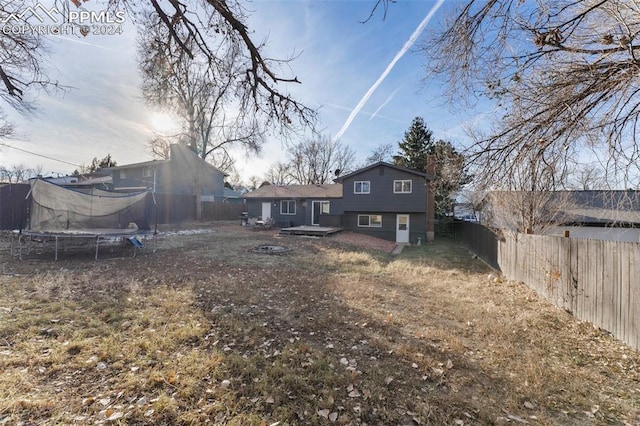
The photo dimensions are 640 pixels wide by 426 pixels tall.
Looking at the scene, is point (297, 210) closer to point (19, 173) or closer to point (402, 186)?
point (402, 186)

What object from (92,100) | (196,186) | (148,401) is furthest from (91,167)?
(148,401)

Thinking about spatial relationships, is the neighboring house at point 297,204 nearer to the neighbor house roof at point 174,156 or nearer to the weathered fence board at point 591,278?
the neighbor house roof at point 174,156

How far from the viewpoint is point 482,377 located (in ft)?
10.5

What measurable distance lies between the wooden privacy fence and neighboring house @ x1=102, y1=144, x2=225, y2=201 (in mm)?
24717

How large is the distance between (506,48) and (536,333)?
453 cm

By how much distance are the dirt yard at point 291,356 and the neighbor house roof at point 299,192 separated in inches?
632

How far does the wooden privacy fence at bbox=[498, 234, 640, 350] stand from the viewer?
418 cm

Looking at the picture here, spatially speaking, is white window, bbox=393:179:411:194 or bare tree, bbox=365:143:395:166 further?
bare tree, bbox=365:143:395:166

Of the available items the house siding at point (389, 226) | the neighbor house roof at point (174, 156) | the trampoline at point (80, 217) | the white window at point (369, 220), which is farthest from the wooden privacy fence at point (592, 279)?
the neighbor house roof at point (174, 156)

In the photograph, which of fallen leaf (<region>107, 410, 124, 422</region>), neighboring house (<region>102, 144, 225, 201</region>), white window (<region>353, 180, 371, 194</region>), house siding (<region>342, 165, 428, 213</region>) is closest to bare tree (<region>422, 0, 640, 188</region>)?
fallen leaf (<region>107, 410, 124, 422</region>)

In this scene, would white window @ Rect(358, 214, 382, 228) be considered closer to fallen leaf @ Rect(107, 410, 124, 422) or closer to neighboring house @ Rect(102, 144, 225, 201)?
neighboring house @ Rect(102, 144, 225, 201)

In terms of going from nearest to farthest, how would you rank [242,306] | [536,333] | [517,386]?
[517,386]
[536,333]
[242,306]

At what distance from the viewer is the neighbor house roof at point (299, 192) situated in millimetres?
22625

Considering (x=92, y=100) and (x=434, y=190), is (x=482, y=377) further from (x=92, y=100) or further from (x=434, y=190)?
(x=92, y=100)
